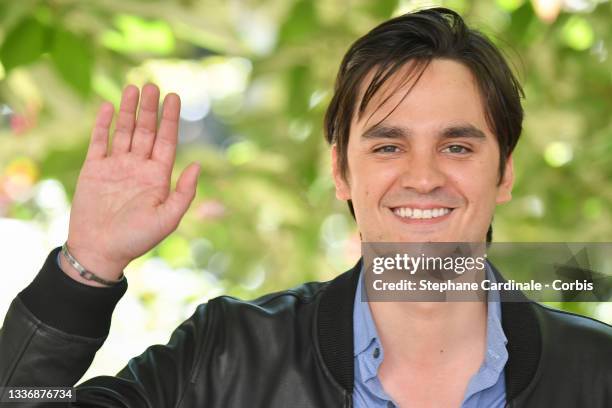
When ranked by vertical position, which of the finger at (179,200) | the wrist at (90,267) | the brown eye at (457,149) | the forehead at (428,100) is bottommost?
the wrist at (90,267)

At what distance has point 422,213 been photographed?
4.63ft

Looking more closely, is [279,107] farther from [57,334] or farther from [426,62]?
[57,334]

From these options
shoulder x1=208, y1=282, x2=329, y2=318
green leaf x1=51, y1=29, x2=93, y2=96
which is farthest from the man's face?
green leaf x1=51, y1=29, x2=93, y2=96

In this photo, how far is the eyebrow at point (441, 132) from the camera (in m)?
1.43

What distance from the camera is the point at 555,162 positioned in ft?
7.06

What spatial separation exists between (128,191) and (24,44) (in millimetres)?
433

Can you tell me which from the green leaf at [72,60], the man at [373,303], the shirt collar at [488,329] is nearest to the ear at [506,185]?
the man at [373,303]

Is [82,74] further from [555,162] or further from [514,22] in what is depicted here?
[555,162]

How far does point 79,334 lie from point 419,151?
484 millimetres

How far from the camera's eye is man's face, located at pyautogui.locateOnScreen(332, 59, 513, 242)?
1422mm

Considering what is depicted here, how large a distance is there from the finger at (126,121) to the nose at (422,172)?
0.35m

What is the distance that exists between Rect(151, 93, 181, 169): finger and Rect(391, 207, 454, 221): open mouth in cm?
30

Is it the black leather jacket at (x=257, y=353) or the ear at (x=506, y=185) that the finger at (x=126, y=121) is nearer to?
the black leather jacket at (x=257, y=353)

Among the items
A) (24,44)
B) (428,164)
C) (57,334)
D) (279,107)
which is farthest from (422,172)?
(279,107)
